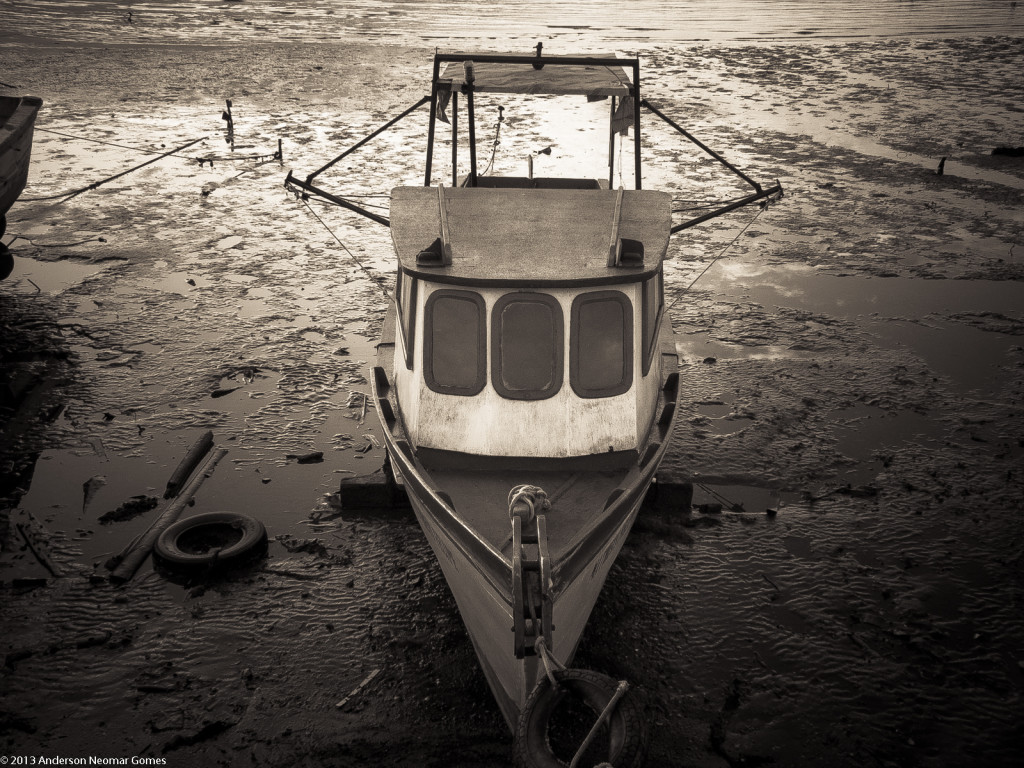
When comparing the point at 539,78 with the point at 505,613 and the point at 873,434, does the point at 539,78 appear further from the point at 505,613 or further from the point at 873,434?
the point at 505,613

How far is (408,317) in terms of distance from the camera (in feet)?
25.0

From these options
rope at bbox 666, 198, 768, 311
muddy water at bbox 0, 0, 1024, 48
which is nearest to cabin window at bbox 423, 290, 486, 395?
rope at bbox 666, 198, 768, 311

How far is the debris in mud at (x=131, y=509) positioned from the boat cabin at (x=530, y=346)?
2.92 meters

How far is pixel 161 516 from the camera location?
823 centimetres

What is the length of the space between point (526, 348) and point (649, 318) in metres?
1.22

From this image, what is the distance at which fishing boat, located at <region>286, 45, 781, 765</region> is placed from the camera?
6320 mm

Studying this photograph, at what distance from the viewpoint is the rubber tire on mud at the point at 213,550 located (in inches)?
294

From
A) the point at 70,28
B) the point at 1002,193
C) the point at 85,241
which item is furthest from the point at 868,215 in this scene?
the point at 70,28

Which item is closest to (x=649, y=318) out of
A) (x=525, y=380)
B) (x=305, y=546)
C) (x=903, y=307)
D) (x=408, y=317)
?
(x=525, y=380)

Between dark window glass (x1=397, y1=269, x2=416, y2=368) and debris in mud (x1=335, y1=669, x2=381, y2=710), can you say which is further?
dark window glass (x1=397, y1=269, x2=416, y2=368)

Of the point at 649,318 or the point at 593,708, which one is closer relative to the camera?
the point at 593,708

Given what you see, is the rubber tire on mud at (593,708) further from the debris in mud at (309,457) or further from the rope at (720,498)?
the debris in mud at (309,457)

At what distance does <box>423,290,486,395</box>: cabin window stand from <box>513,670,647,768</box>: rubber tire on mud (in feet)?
8.49
